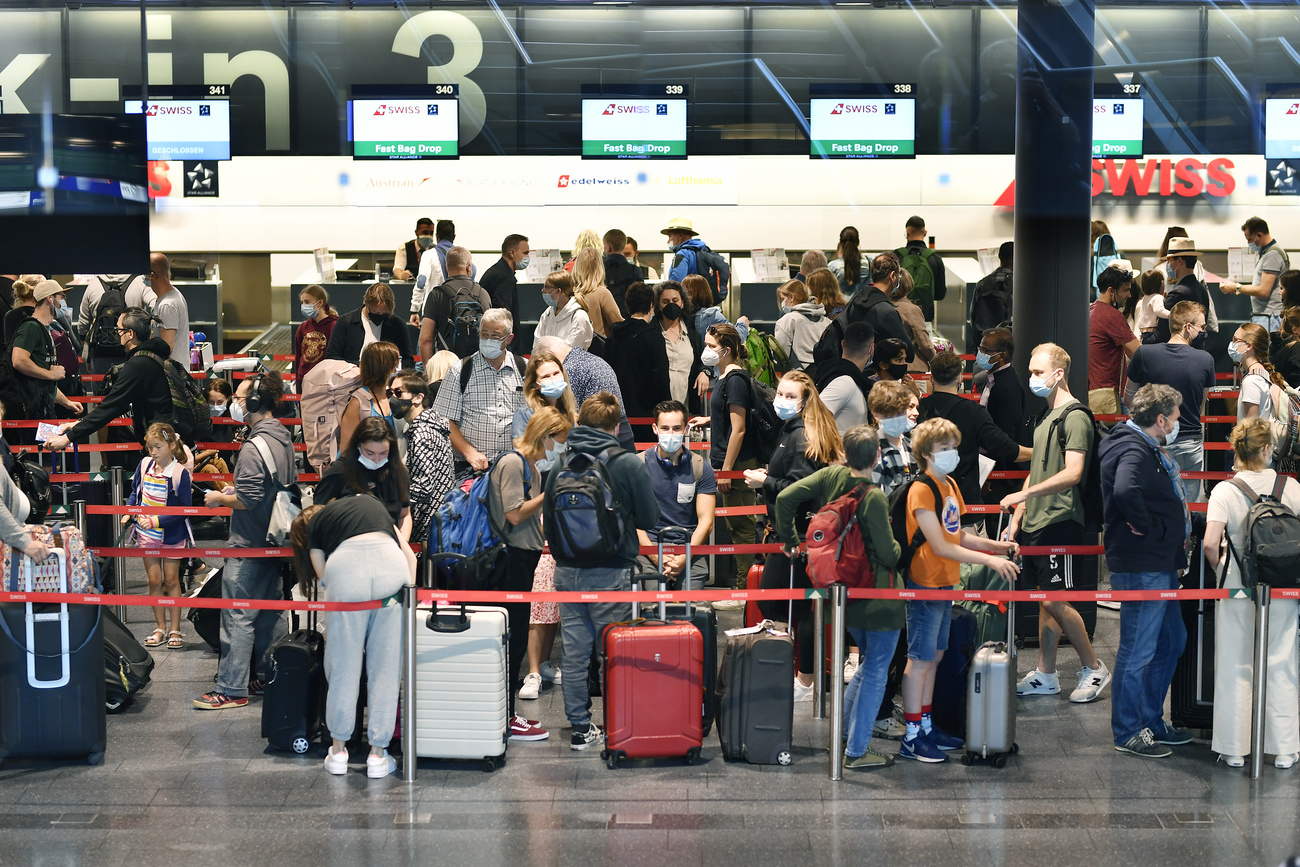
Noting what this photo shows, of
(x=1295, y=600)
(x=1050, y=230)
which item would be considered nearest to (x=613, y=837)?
(x=1295, y=600)

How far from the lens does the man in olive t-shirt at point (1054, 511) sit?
714 cm

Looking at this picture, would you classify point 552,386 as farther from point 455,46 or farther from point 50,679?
point 455,46

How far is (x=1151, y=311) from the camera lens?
41.4 feet

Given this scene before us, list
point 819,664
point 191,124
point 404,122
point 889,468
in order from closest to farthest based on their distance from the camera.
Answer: point 819,664
point 889,468
point 404,122
point 191,124

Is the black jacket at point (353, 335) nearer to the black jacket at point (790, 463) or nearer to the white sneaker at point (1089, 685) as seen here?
the black jacket at point (790, 463)

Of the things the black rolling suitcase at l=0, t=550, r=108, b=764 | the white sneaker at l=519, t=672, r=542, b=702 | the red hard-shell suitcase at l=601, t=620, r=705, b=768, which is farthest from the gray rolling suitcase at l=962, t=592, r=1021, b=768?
the black rolling suitcase at l=0, t=550, r=108, b=764

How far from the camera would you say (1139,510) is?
638cm

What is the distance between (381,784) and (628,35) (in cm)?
Answer: 1306

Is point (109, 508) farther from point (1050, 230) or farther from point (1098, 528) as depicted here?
point (1050, 230)

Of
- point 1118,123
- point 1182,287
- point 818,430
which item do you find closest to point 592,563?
point 818,430

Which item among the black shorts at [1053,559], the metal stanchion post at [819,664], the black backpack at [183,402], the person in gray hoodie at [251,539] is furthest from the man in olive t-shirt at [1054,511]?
the black backpack at [183,402]

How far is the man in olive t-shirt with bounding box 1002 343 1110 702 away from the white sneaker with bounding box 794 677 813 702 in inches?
40.6

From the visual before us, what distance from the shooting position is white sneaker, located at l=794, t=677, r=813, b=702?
7.32 metres

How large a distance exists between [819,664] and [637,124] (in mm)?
11006
